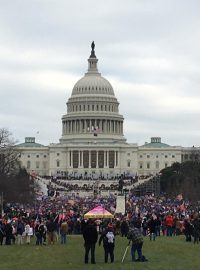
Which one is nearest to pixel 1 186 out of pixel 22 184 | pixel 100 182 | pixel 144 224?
pixel 22 184

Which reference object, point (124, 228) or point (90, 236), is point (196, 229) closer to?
point (124, 228)

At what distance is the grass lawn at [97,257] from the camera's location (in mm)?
27578

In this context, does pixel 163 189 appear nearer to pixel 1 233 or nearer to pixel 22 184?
pixel 22 184

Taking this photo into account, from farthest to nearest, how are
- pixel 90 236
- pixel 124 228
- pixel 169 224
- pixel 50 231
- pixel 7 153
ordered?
pixel 7 153 < pixel 169 224 < pixel 124 228 < pixel 50 231 < pixel 90 236

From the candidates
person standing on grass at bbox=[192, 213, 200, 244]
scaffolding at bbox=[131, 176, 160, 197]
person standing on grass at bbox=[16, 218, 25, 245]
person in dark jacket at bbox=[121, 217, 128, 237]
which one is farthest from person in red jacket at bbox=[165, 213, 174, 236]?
scaffolding at bbox=[131, 176, 160, 197]

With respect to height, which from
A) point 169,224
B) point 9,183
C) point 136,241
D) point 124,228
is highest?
point 9,183

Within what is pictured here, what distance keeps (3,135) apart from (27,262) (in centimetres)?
7733

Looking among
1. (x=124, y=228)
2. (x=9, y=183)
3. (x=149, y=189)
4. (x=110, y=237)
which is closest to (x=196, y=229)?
(x=124, y=228)

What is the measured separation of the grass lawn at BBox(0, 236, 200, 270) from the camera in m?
27.6

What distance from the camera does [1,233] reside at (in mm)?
38625

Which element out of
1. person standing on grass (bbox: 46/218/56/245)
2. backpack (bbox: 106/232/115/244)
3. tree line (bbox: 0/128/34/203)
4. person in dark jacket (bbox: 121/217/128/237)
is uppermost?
tree line (bbox: 0/128/34/203)

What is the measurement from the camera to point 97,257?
102 feet

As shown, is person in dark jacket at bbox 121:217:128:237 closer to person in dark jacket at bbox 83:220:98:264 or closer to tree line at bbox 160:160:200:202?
person in dark jacket at bbox 83:220:98:264

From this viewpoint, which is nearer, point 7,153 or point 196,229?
point 196,229
